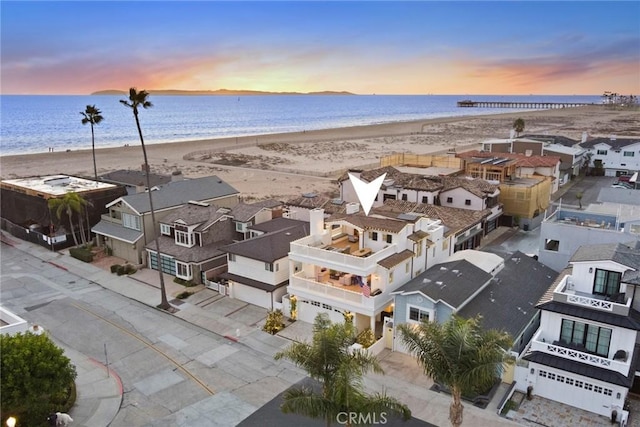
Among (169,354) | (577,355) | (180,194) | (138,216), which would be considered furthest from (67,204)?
(577,355)

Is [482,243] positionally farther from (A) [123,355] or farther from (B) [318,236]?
(A) [123,355]

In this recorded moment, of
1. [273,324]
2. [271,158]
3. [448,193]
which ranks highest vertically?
[448,193]

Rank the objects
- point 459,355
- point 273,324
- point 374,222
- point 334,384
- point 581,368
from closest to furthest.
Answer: point 334,384, point 459,355, point 581,368, point 273,324, point 374,222

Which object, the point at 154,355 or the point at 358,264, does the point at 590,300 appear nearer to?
the point at 358,264

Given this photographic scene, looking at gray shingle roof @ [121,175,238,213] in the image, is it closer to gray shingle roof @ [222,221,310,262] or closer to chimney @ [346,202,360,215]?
gray shingle roof @ [222,221,310,262]

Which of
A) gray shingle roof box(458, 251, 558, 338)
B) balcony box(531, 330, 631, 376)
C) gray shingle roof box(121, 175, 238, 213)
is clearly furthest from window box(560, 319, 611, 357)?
gray shingle roof box(121, 175, 238, 213)

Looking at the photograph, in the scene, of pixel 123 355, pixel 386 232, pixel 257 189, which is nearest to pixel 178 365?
pixel 123 355
